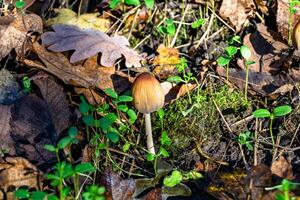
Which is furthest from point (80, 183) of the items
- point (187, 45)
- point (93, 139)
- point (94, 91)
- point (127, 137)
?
point (187, 45)

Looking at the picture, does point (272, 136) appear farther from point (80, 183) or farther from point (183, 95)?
point (80, 183)

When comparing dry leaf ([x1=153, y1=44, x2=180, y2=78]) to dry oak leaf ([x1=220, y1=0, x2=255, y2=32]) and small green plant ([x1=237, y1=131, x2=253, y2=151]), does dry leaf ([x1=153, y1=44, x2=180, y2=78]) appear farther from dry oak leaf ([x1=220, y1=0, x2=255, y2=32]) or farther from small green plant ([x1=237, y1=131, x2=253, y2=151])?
small green plant ([x1=237, y1=131, x2=253, y2=151])

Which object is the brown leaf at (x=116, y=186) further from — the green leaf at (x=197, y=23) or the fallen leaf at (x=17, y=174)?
the green leaf at (x=197, y=23)

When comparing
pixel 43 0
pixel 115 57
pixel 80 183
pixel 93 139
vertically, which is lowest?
pixel 80 183

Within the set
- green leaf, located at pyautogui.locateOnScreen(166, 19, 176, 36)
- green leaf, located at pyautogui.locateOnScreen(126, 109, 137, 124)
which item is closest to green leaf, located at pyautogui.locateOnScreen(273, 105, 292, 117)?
green leaf, located at pyautogui.locateOnScreen(126, 109, 137, 124)

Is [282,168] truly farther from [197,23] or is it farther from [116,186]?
[197,23]

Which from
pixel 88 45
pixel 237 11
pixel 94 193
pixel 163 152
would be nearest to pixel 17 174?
pixel 94 193
